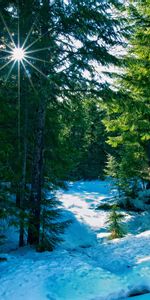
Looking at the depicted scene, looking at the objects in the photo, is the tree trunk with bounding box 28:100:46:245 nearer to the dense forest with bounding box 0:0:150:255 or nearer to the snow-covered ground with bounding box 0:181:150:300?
the dense forest with bounding box 0:0:150:255

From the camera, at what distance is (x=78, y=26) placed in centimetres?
913

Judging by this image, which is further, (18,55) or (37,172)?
(37,172)

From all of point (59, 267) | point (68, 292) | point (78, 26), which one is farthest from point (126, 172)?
point (68, 292)

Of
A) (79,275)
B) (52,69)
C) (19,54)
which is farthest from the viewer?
(52,69)

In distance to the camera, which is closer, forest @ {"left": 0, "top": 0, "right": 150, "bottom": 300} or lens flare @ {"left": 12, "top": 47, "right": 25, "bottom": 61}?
forest @ {"left": 0, "top": 0, "right": 150, "bottom": 300}

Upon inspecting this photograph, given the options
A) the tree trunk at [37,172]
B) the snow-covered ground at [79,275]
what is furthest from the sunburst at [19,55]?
the snow-covered ground at [79,275]

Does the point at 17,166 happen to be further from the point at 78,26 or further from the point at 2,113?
the point at 78,26

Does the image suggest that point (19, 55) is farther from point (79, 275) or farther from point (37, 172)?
point (79, 275)

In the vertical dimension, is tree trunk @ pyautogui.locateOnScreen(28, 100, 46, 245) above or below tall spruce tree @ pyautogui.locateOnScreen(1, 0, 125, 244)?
below

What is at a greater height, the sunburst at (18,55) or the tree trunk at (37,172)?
the sunburst at (18,55)

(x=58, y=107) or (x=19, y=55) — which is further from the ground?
(x=19, y=55)

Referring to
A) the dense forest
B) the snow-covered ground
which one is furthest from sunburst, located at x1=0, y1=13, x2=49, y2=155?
the snow-covered ground

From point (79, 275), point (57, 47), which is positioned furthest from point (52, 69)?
point (79, 275)

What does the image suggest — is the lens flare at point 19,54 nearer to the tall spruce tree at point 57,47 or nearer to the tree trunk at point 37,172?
the tall spruce tree at point 57,47
